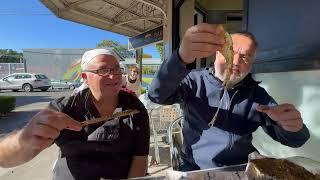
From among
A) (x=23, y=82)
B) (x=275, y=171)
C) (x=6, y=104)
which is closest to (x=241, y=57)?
(x=275, y=171)

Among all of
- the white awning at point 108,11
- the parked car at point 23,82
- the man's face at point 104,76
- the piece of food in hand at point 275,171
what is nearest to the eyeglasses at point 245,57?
the piece of food in hand at point 275,171

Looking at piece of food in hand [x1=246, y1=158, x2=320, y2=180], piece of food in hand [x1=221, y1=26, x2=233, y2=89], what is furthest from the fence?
piece of food in hand [x1=246, y1=158, x2=320, y2=180]

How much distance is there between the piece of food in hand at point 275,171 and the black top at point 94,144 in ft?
3.39

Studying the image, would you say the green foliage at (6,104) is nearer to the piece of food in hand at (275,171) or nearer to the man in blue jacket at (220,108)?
the man in blue jacket at (220,108)

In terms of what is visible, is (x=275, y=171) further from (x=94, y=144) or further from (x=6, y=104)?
(x=6, y=104)

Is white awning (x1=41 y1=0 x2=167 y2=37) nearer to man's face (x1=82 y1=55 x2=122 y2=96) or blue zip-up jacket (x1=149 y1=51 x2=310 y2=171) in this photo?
man's face (x1=82 y1=55 x2=122 y2=96)

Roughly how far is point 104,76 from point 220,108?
748mm

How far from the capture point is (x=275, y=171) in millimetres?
1203

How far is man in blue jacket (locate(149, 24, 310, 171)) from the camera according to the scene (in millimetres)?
1632

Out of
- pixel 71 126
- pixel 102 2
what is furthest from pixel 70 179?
pixel 102 2

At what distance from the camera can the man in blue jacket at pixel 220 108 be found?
1632 mm

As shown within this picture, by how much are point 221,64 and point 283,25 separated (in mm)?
855

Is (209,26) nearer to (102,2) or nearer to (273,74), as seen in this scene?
(273,74)

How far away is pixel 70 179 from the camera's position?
212cm
